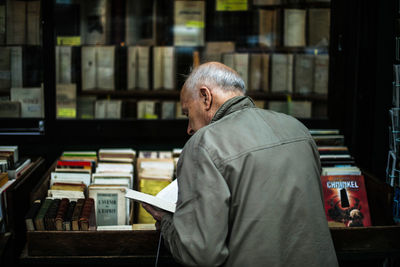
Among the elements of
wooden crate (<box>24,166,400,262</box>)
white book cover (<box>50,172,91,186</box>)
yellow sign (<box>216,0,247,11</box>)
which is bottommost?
wooden crate (<box>24,166,400,262</box>)

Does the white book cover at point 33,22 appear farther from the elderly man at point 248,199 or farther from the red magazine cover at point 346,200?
the red magazine cover at point 346,200

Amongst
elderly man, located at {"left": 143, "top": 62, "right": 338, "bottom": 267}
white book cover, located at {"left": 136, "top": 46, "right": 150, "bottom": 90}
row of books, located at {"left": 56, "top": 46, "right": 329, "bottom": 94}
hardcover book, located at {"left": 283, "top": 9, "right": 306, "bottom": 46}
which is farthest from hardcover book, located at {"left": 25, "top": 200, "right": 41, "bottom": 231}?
hardcover book, located at {"left": 283, "top": 9, "right": 306, "bottom": 46}

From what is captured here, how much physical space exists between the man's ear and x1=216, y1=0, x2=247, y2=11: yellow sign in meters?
2.04

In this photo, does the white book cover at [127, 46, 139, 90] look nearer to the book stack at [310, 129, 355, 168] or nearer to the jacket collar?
the book stack at [310, 129, 355, 168]

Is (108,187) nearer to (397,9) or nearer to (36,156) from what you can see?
(36,156)

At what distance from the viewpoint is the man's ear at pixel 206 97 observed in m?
1.75

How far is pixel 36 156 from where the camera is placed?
3256 mm

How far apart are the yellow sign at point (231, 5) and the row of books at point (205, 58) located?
0.94 feet

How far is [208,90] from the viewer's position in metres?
1.75

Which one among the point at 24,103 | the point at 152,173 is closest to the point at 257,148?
the point at 152,173

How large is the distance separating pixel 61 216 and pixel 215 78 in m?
1.16

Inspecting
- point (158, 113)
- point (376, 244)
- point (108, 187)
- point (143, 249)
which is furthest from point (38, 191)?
point (376, 244)

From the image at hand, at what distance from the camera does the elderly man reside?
148cm

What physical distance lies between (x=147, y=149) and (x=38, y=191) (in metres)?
1.05
